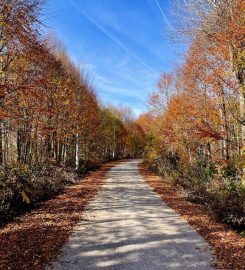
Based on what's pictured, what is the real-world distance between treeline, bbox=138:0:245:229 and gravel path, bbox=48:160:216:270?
1801mm

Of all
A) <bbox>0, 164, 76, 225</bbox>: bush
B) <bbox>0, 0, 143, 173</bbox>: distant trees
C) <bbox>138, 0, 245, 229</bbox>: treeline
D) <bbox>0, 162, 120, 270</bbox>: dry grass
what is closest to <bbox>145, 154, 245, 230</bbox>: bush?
<bbox>138, 0, 245, 229</bbox>: treeline

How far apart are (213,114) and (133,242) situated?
11799mm

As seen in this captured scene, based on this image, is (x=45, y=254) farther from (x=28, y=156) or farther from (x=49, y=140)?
(x=49, y=140)

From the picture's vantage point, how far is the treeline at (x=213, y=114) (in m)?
11.2

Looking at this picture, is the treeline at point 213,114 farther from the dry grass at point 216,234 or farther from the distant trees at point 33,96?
the distant trees at point 33,96

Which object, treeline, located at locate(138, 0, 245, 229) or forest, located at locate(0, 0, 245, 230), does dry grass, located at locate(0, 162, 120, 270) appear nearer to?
forest, located at locate(0, 0, 245, 230)

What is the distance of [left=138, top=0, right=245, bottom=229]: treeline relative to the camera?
36.9 ft

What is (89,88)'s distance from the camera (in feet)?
97.7

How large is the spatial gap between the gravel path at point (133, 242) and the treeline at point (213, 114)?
5.91 feet

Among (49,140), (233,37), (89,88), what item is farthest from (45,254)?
(89,88)

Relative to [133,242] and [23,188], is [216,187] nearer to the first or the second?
[133,242]

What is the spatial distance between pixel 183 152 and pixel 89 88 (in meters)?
13.0

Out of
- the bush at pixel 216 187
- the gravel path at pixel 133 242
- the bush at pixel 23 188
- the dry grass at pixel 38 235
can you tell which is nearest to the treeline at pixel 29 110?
the bush at pixel 23 188

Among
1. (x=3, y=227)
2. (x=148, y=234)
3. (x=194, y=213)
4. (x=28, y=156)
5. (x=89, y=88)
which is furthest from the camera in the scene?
(x=89, y=88)
